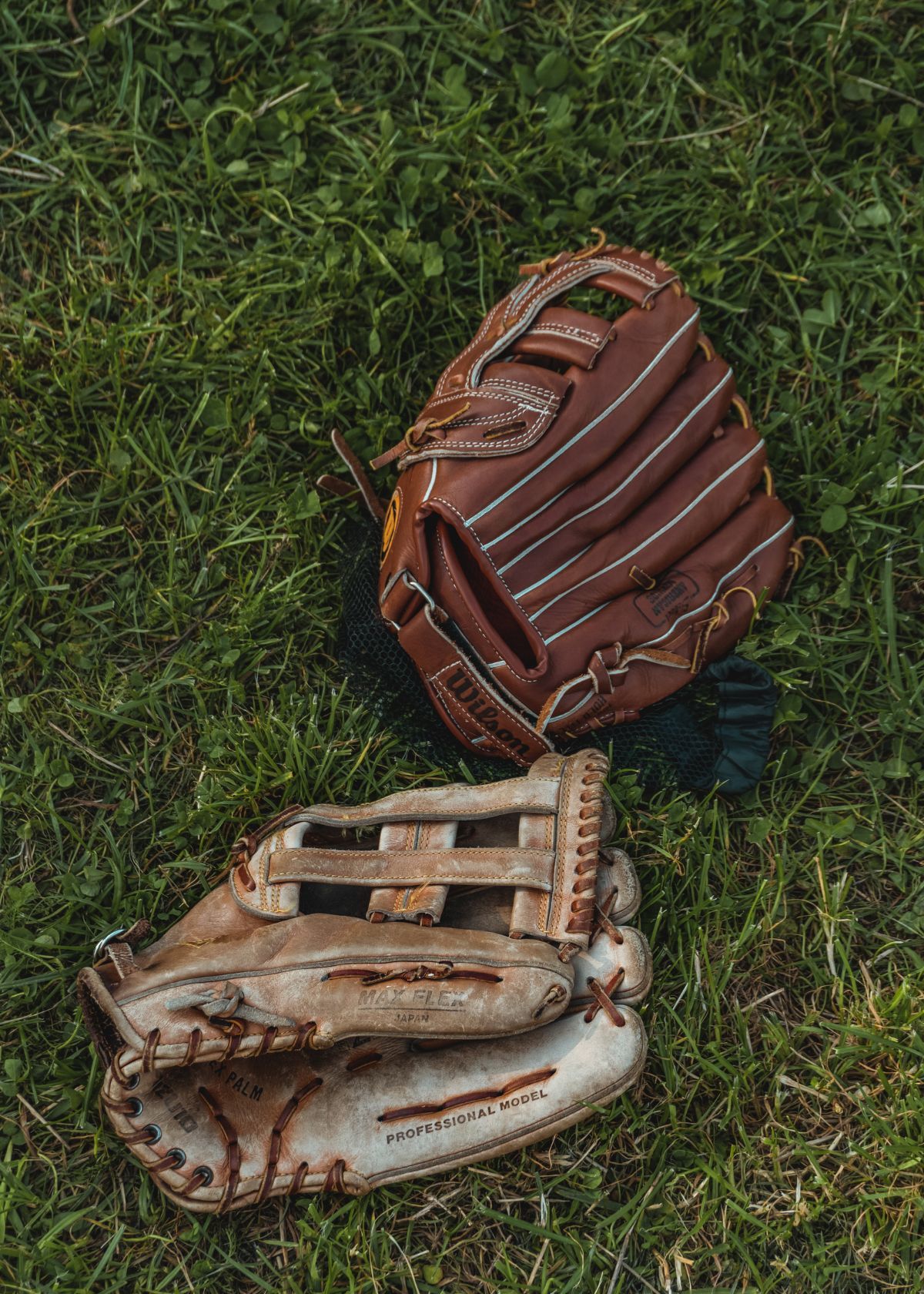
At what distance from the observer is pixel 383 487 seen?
3.62 meters

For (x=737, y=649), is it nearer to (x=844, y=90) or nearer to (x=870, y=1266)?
(x=870, y=1266)

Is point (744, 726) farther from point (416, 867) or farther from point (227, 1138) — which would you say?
point (227, 1138)

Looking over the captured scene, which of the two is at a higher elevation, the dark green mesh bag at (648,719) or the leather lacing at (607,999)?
the dark green mesh bag at (648,719)

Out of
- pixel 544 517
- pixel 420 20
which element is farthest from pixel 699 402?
pixel 420 20

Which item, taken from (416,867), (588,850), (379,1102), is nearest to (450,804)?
(416,867)

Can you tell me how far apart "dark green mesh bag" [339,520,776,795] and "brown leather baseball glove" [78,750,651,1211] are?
260 millimetres

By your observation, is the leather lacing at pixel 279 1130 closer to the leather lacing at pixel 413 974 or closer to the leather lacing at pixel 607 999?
the leather lacing at pixel 413 974

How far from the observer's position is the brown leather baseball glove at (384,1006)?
278 centimetres

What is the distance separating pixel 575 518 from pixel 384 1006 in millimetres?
1544

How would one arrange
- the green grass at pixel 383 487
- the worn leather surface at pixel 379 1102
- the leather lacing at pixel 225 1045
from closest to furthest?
the leather lacing at pixel 225 1045
the worn leather surface at pixel 379 1102
the green grass at pixel 383 487

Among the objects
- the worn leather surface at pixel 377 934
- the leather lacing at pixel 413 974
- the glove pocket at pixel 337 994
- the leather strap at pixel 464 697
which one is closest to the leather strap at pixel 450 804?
the worn leather surface at pixel 377 934

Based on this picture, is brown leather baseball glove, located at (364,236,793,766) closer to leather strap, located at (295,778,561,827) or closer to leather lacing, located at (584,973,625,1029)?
leather strap, located at (295,778,561,827)

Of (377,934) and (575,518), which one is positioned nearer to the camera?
(377,934)

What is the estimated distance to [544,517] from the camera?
320 cm
